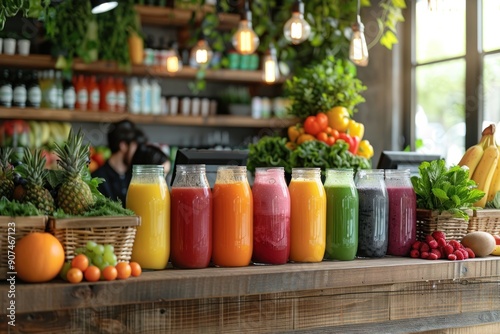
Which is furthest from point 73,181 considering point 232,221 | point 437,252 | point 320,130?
point 320,130

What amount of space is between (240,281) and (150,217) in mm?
310

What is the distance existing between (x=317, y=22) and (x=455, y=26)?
1.05 metres

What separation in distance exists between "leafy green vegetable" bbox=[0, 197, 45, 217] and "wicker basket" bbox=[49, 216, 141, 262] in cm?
5

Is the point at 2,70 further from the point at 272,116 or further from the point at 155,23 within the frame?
the point at 272,116

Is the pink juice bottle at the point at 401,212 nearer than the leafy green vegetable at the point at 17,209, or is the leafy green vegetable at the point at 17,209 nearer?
the leafy green vegetable at the point at 17,209

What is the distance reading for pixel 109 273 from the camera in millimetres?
1755

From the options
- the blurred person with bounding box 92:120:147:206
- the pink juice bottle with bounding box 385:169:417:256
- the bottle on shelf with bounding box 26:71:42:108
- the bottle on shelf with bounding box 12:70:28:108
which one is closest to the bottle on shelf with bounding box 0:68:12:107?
the bottle on shelf with bounding box 12:70:28:108

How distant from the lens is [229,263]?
78.9 inches

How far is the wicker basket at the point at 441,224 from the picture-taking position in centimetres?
232

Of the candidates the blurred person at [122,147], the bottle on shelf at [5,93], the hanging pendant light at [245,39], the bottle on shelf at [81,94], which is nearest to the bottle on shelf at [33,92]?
the bottle on shelf at [5,93]

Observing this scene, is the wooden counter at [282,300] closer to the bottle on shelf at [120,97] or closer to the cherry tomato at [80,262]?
the cherry tomato at [80,262]

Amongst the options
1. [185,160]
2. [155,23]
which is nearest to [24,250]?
[185,160]

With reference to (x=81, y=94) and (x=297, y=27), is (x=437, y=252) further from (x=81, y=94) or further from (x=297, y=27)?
(x=81, y=94)

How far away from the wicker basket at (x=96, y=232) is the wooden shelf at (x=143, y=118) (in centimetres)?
352
